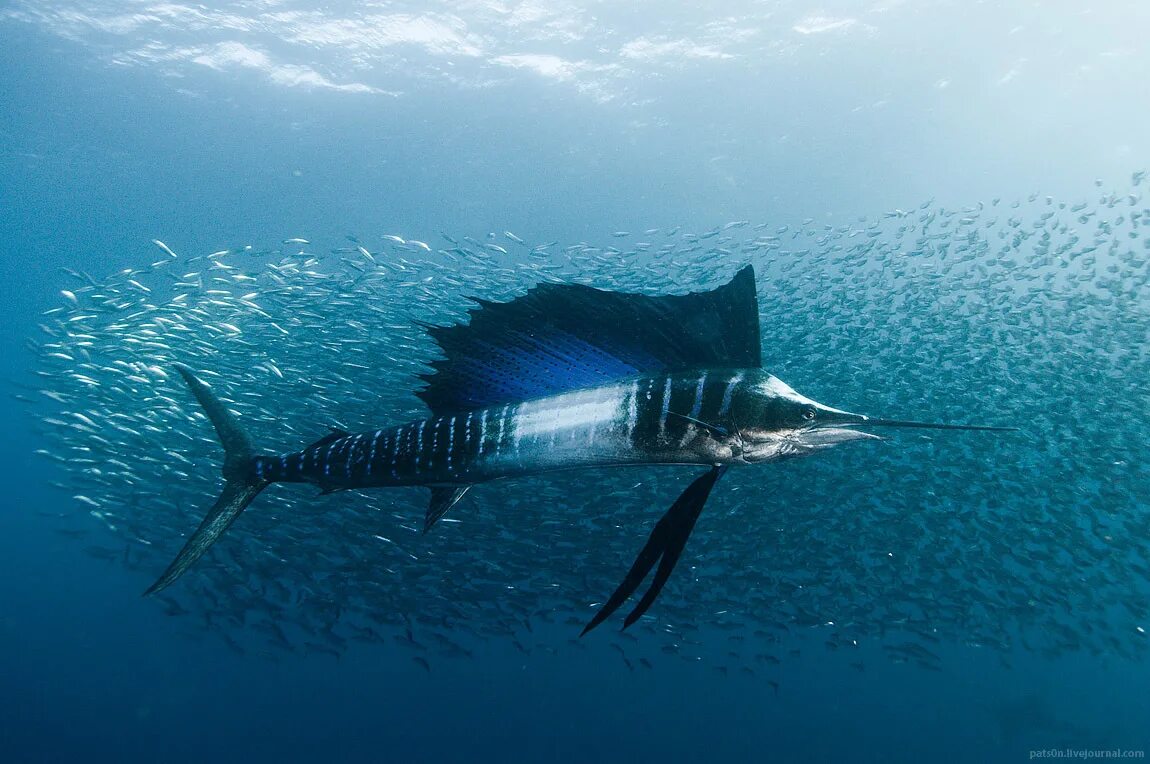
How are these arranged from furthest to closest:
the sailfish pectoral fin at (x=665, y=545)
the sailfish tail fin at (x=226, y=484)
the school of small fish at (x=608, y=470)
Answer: the school of small fish at (x=608, y=470), the sailfish tail fin at (x=226, y=484), the sailfish pectoral fin at (x=665, y=545)

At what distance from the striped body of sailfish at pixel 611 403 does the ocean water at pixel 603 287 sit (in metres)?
0.33

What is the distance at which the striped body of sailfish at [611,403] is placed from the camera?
131 cm

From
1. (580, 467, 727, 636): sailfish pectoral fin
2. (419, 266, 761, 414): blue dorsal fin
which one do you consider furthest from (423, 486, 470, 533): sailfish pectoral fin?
(580, 467, 727, 636): sailfish pectoral fin

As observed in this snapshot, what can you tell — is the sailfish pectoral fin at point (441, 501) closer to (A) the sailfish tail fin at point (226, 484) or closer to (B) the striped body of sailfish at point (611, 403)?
(B) the striped body of sailfish at point (611, 403)

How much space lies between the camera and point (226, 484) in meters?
2.33

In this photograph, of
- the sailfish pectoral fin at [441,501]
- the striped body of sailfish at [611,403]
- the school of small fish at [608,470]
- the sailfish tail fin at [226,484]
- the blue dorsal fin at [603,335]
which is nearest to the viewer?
the striped body of sailfish at [611,403]

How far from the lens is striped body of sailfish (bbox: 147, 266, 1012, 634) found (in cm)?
131

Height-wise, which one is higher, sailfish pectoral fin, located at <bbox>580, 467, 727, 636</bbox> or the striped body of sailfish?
the striped body of sailfish

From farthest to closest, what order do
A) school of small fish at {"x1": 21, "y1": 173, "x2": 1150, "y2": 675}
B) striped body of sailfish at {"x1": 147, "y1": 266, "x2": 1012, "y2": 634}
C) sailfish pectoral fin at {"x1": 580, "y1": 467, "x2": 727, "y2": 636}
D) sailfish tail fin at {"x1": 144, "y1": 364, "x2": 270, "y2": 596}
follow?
school of small fish at {"x1": 21, "y1": 173, "x2": 1150, "y2": 675} < sailfish tail fin at {"x1": 144, "y1": 364, "x2": 270, "y2": 596} < striped body of sailfish at {"x1": 147, "y1": 266, "x2": 1012, "y2": 634} < sailfish pectoral fin at {"x1": 580, "y1": 467, "x2": 727, "y2": 636}

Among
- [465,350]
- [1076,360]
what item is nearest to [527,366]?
[465,350]

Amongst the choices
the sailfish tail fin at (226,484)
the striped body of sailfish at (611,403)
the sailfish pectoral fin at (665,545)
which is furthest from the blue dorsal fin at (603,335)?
the sailfish tail fin at (226,484)

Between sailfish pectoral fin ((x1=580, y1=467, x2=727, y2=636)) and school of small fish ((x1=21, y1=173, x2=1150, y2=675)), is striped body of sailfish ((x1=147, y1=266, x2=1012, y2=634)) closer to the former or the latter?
sailfish pectoral fin ((x1=580, y1=467, x2=727, y2=636))

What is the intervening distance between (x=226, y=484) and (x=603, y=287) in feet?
21.5

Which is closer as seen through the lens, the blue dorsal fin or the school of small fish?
the blue dorsal fin
